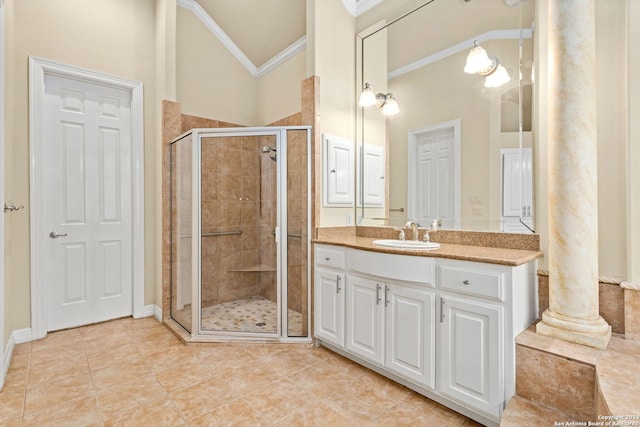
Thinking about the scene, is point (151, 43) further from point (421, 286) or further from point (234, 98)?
point (421, 286)

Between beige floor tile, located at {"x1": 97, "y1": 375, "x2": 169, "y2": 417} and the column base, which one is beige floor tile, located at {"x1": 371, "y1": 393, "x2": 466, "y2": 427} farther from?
beige floor tile, located at {"x1": 97, "y1": 375, "x2": 169, "y2": 417}

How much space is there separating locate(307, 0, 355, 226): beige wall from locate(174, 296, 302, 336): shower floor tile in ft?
2.87

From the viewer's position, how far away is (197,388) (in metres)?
2.02

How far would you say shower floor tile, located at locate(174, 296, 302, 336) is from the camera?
2.72 metres

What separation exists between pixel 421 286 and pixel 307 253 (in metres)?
1.07

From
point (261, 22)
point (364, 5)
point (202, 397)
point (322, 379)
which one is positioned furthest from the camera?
point (261, 22)

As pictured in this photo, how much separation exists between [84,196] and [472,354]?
334 cm

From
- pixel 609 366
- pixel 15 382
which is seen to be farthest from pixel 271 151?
pixel 609 366

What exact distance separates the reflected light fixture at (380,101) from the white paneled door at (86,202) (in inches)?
90.5

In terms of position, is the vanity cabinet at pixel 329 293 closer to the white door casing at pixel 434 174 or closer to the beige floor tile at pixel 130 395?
the white door casing at pixel 434 174

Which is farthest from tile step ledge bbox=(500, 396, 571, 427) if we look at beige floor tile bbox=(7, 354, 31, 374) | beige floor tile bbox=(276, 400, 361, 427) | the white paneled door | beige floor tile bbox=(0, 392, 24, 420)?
the white paneled door

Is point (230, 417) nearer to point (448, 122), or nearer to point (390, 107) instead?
point (448, 122)

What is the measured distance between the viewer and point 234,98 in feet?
13.0

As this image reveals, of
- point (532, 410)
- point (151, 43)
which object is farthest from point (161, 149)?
point (532, 410)
